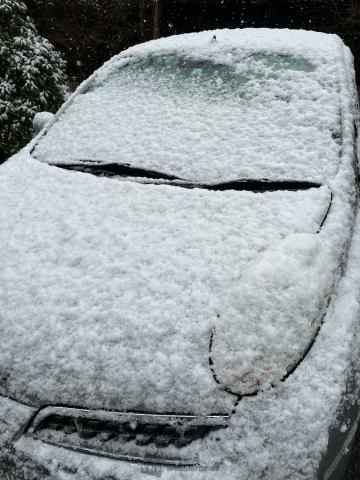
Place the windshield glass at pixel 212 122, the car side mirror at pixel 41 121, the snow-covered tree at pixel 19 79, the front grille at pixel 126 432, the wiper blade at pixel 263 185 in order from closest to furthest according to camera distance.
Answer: the front grille at pixel 126 432 → the wiper blade at pixel 263 185 → the windshield glass at pixel 212 122 → the car side mirror at pixel 41 121 → the snow-covered tree at pixel 19 79

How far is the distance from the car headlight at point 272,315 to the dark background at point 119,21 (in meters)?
7.25

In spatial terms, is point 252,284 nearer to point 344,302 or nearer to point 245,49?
point 344,302

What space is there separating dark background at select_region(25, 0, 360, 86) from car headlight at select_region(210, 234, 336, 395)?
725 centimetres

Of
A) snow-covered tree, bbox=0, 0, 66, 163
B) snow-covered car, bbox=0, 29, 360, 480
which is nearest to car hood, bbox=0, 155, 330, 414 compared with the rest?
snow-covered car, bbox=0, 29, 360, 480

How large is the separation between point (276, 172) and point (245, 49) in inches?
38.0

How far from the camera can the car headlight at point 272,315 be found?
120 centimetres

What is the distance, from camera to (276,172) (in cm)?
177

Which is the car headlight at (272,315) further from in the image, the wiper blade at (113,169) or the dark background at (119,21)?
the dark background at (119,21)

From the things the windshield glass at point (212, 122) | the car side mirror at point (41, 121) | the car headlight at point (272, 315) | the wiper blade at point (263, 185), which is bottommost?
the car side mirror at point (41, 121)

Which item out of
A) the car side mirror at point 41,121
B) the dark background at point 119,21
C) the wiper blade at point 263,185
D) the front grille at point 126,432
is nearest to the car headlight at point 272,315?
the front grille at point 126,432

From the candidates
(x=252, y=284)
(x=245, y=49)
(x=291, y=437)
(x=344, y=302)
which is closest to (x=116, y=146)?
(x=245, y=49)

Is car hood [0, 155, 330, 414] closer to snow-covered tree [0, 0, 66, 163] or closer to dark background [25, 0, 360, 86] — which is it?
snow-covered tree [0, 0, 66, 163]

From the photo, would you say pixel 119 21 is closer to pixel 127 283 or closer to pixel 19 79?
pixel 19 79

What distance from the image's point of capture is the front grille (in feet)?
3.75
